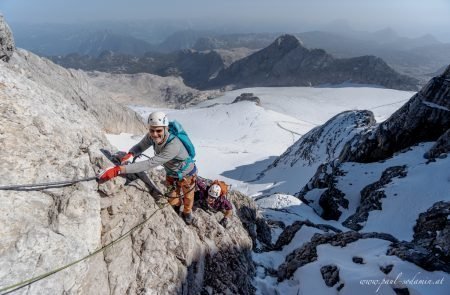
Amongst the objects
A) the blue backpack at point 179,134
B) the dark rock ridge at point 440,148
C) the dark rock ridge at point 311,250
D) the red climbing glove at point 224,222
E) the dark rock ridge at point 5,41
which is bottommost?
the dark rock ridge at point 311,250

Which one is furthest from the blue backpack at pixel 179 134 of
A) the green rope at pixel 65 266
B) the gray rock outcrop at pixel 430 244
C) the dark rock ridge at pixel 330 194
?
the dark rock ridge at pixel 330 194

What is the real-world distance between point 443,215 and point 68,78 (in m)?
50.4

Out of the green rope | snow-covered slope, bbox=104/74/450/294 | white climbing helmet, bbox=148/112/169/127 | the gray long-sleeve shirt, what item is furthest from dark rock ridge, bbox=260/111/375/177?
the green rope

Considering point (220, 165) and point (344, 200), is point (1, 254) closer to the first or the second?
point (344, 200)

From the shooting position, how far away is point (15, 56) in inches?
1614

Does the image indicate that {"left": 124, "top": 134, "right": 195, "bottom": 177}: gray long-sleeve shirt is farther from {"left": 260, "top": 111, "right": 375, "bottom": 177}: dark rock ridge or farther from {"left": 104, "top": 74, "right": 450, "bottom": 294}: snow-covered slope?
{"left": 260, "top": 111, "right": 375, "bottom": 177}: dark rock ridge

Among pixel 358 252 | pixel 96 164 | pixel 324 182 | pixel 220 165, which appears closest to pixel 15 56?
pixel 220 165

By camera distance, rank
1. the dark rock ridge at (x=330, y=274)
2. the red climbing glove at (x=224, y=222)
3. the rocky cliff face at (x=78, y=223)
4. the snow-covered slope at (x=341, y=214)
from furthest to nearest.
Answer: the red climbing glove at (x=224, y=222)
the dark rock ridge at (x=330, y=274)
the snow-covered slope at (x=341, y=214)
the rocky cliff face at (x=78, y=223)

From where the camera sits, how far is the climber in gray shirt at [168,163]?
7.51m

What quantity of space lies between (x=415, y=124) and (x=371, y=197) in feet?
24.5

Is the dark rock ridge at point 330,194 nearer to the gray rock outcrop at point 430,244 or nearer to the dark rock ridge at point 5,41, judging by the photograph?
→ the gray rock outcrop at point 430,244

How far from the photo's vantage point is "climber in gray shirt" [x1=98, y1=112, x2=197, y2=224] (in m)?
7.51

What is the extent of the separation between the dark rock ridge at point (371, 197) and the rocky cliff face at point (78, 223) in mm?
11187

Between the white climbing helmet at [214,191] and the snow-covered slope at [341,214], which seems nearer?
the snow-covered slope at [341,214]
